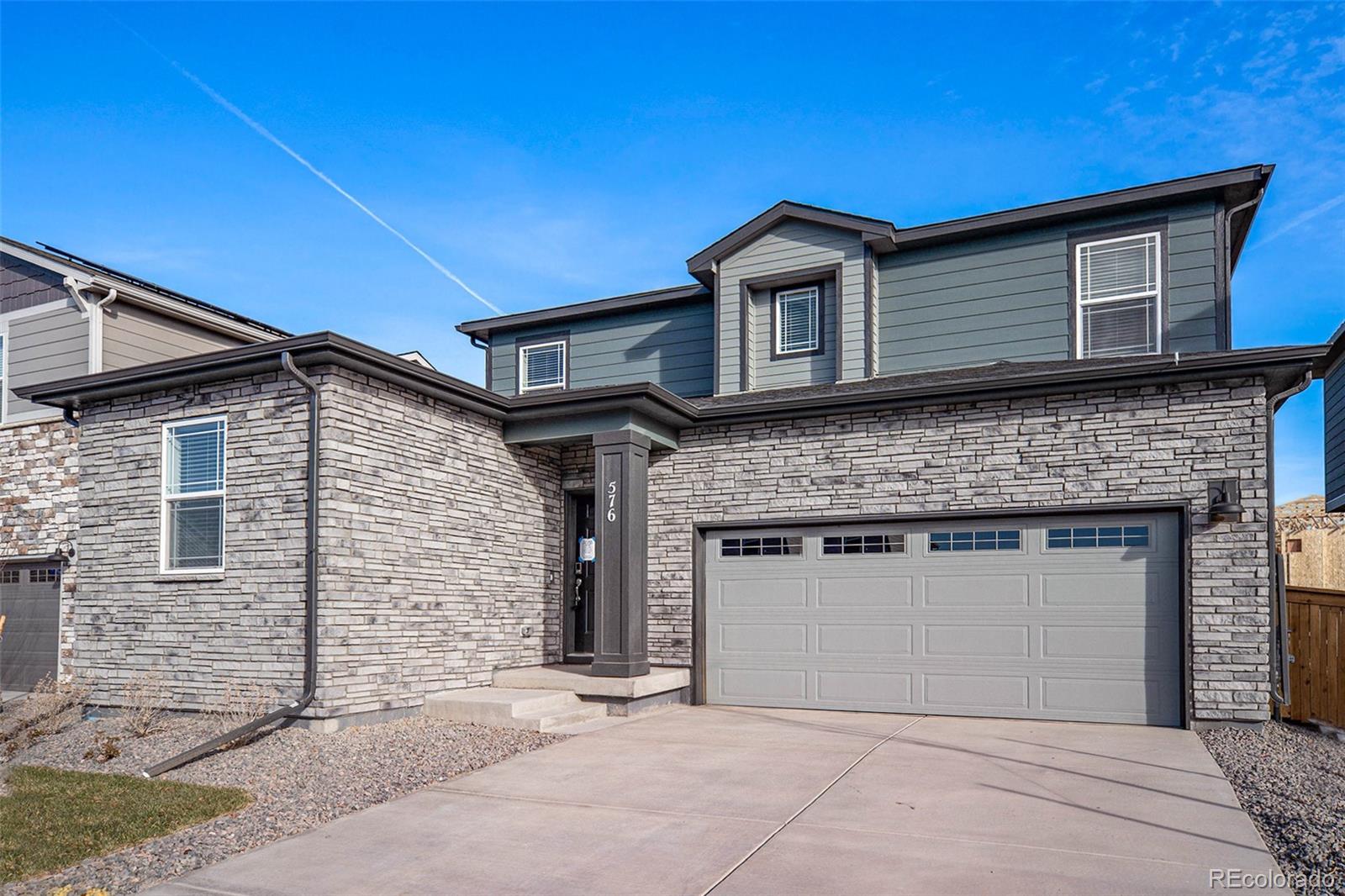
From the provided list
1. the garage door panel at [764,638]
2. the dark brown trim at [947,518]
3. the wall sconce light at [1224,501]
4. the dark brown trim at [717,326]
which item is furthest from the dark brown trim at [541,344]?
the wall sconce light at [1224,501]

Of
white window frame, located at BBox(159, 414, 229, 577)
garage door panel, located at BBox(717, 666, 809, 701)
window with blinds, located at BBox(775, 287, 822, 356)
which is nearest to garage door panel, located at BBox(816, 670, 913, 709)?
garage door panel, located at BBox(717, 666, 809, 701)

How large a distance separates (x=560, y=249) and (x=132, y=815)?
12662mm

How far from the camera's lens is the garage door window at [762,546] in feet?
36.0

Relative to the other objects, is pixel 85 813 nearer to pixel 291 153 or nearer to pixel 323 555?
pixel 323 555

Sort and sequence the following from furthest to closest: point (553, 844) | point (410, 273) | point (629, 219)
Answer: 1. point (410, 273)
2. point (629, 219)
3. point (553, 844)

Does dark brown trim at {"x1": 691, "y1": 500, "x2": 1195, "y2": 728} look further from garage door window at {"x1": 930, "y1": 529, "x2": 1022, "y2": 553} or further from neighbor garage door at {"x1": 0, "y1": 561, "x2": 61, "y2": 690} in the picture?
neighbor garage door at {"x1": 0, "y1": 561, "x2": 61, "y2": 690}

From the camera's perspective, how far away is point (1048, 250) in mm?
11844

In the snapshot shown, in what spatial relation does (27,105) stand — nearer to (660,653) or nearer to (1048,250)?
(660,653)

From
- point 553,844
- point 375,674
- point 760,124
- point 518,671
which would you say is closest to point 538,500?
point 518,671

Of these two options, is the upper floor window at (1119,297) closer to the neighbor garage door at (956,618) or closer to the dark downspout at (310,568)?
the neighbor garage door at (956,618)

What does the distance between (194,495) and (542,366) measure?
272 inches

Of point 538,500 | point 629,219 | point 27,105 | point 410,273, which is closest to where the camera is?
point 27,105

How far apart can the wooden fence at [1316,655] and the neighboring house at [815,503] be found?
93 centimetres

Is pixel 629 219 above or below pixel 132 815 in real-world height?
above
